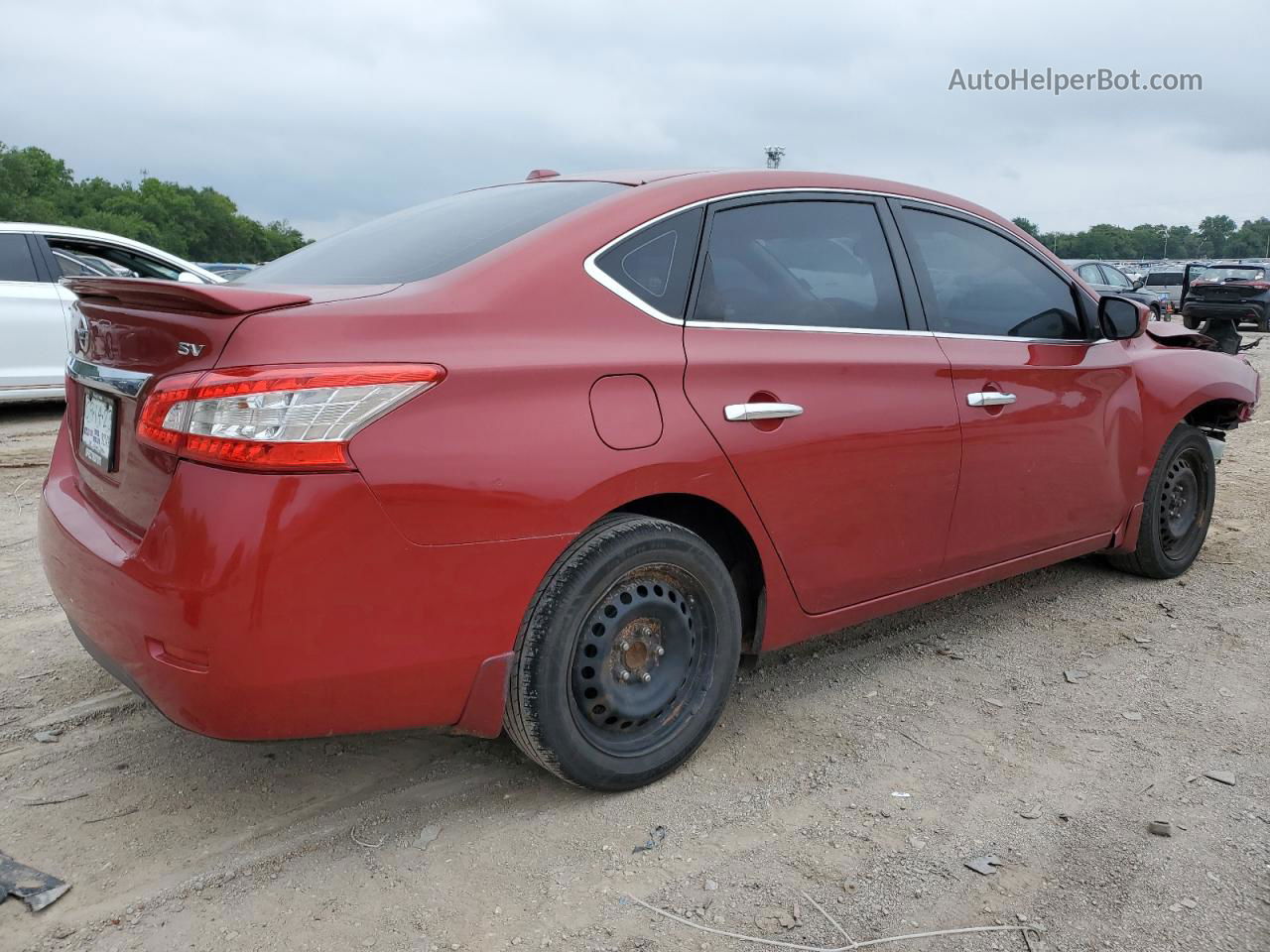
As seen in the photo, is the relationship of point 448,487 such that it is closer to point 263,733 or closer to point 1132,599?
point 263,733

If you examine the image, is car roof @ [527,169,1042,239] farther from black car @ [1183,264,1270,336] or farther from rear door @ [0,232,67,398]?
black car @ [1183,264,1270,336]

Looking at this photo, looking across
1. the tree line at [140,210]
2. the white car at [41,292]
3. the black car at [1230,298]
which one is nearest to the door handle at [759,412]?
the white car at [41,292]

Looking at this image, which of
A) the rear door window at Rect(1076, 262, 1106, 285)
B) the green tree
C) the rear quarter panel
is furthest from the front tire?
the green tree

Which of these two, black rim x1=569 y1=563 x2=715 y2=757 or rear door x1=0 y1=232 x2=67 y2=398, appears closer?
black rim x1=569 y1=563 x2=715 y2=757

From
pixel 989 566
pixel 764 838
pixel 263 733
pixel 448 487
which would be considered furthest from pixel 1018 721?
pixel 263 733

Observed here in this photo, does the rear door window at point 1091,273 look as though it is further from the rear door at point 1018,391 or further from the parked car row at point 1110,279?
the rear door at point 1018,391

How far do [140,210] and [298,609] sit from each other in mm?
79155

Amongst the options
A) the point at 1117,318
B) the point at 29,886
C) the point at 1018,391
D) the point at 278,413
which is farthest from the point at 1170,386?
the point at 29,886

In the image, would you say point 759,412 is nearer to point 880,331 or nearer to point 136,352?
point 880,331

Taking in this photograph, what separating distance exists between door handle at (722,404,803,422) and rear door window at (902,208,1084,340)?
779mm

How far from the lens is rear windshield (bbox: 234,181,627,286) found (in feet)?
8.71

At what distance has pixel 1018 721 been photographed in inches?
126

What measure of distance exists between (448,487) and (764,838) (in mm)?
1151

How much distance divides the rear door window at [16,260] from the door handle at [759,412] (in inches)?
302
